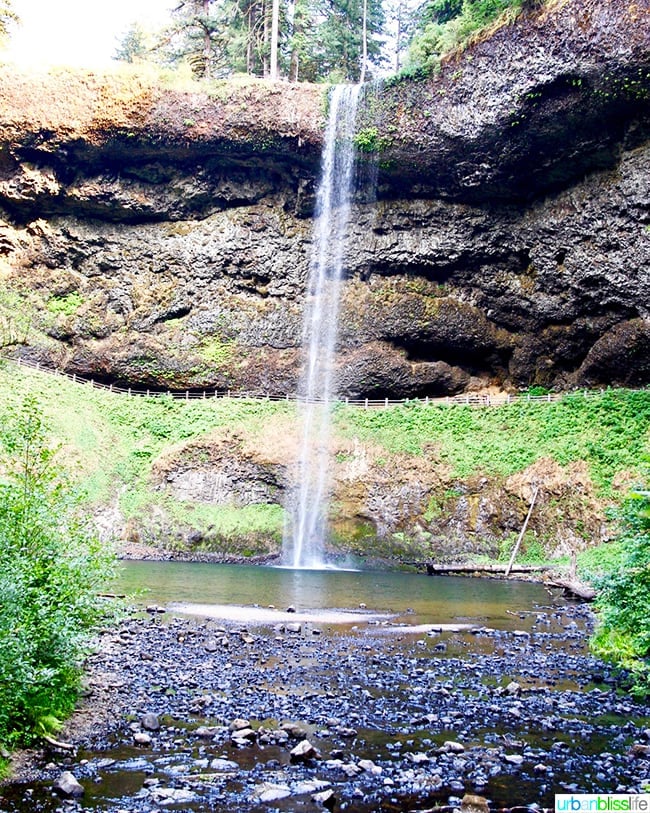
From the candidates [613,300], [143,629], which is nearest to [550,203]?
[613,300]

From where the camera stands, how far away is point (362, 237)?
3834cm

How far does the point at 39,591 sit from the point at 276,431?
25932 mm

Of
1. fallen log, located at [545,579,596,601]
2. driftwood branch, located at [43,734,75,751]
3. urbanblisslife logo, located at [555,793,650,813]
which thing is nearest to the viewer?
urbanblisslife logo, located at [555,793,650,813]

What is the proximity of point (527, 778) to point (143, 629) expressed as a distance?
8444 millimetres

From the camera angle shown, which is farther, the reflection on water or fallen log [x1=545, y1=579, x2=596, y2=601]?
fallen log [x1=545, y1=579, x2=596, y2=601]

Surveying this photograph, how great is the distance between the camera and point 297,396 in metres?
38.3

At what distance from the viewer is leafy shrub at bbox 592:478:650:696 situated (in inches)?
378

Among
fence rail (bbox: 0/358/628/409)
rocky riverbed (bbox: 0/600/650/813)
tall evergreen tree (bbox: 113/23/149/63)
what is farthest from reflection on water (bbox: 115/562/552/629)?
tall evergreen tree (bbox: 113/23/149/63)

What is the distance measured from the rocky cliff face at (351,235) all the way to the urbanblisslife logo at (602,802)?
29633 mm

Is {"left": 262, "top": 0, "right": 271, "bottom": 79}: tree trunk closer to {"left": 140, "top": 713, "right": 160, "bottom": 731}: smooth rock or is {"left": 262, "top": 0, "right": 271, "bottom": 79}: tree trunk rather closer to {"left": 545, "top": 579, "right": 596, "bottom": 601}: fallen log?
{"left": 545, "top": 579, "right": 596, "bottom": 601}: fallen log

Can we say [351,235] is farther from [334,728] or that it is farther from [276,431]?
[334,728]

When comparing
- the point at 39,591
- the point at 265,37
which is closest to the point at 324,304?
the point at 265,37

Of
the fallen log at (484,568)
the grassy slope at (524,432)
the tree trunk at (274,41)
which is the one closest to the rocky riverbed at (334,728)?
the fallen log at (484,568)

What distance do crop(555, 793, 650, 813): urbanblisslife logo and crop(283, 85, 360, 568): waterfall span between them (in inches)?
936
